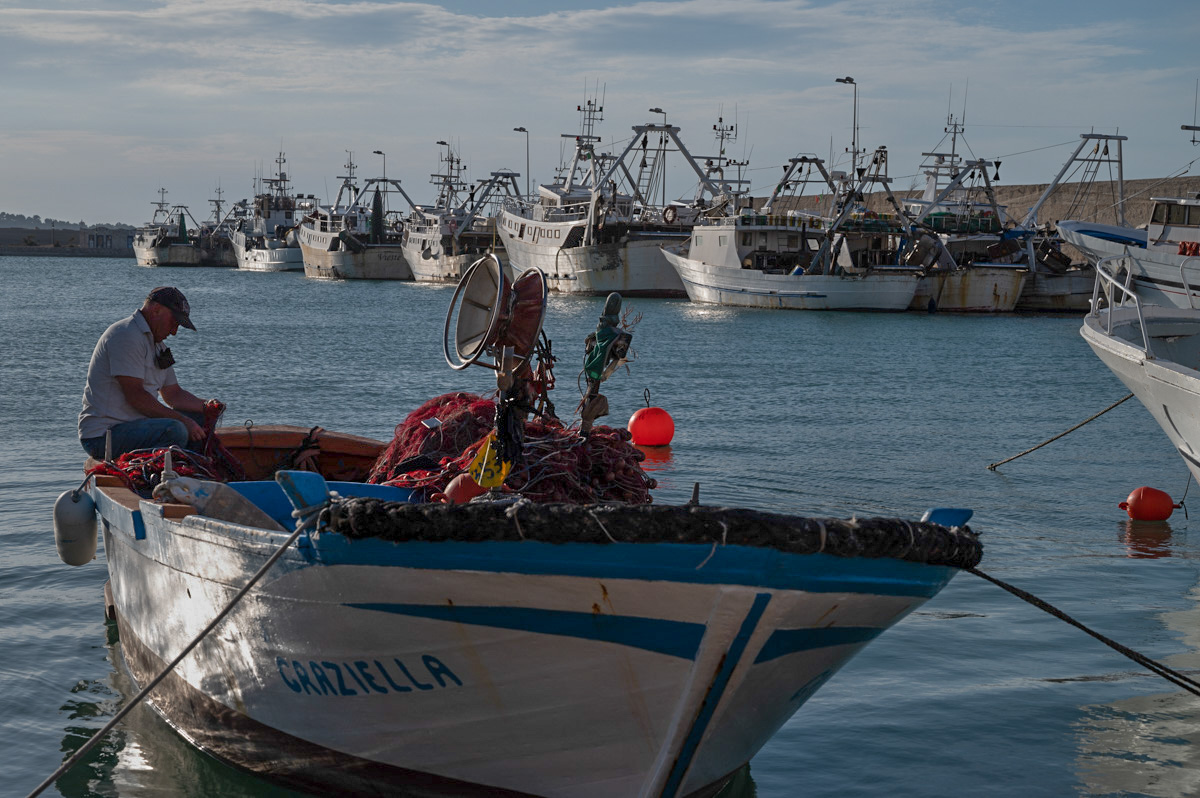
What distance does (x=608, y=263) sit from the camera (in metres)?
58.8

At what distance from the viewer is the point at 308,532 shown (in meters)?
4.53

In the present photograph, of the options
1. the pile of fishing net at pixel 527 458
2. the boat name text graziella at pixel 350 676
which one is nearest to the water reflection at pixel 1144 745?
the pile of fishing net at pixel 527 458

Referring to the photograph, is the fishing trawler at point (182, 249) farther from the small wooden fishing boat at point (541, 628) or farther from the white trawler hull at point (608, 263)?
the small wooden fishing boat at point (541, 628)

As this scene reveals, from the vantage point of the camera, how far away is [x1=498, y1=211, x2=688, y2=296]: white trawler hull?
58.6 metres

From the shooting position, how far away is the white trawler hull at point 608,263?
2308 inches

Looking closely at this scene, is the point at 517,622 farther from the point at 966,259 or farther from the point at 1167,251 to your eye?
the point at 966,259

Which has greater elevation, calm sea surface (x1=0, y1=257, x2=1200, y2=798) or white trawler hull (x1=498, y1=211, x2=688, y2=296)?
white trawler hull (x1=498, y1=211, x2=688, y2=296)

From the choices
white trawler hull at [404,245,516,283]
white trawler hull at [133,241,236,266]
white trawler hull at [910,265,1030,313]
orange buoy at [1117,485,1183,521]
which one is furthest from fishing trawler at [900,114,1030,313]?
white trawler hull at [133,241,236,266]

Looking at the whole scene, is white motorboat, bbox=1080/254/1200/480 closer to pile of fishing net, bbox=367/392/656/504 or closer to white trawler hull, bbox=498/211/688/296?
pile of fishing net, bbox=367/392/656/504

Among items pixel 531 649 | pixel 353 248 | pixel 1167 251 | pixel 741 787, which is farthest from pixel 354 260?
pixel 531 649

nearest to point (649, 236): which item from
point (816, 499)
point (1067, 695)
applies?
point (816, 499)

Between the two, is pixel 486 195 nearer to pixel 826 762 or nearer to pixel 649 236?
pixel 649 236

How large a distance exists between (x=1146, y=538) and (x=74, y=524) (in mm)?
9375

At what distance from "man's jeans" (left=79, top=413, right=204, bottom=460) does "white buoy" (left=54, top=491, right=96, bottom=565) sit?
39 centimetres
